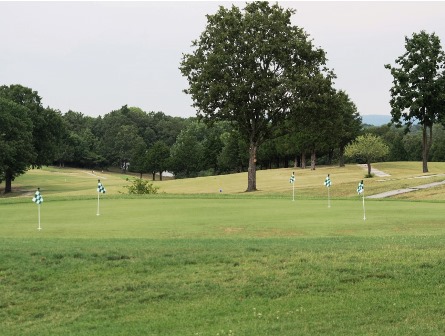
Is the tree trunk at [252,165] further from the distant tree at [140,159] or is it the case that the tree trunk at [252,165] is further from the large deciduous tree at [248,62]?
the distant tree at [140,159]

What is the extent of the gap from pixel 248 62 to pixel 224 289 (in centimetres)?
3814

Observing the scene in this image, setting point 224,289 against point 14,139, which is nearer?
point 224,289

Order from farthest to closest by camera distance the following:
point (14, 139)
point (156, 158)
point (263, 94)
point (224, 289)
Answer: point (156, 158) → point (14, 139) → point (263, 94) → point (224, 289)

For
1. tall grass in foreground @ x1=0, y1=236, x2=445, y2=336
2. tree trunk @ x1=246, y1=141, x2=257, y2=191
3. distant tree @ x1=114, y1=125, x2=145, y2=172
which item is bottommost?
tall grass in foreground @ x1=0, y1=236, x2=445, y2=336

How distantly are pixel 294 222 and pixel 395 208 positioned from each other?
7792mm

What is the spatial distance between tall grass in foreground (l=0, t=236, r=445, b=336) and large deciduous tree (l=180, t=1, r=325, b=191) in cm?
3353

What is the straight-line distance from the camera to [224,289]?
10.3 m

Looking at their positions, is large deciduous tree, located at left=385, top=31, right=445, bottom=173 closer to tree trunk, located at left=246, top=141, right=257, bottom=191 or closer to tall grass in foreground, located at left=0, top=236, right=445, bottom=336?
tree trunk, located at left=246, top=141, right=257, bottom=191

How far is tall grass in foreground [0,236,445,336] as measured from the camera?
8.65 metres

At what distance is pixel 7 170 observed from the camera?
7481 centimetres

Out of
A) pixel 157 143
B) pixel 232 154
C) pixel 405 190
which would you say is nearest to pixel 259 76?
pixel 405 190

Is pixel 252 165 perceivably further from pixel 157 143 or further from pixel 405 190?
pixel 157 143

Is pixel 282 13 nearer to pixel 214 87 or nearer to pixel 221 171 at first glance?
pixel 214 87

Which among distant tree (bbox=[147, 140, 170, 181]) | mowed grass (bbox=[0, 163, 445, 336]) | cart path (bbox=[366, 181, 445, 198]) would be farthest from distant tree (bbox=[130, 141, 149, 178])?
mowed grass (bbox=[0, 163, 445, 336])
